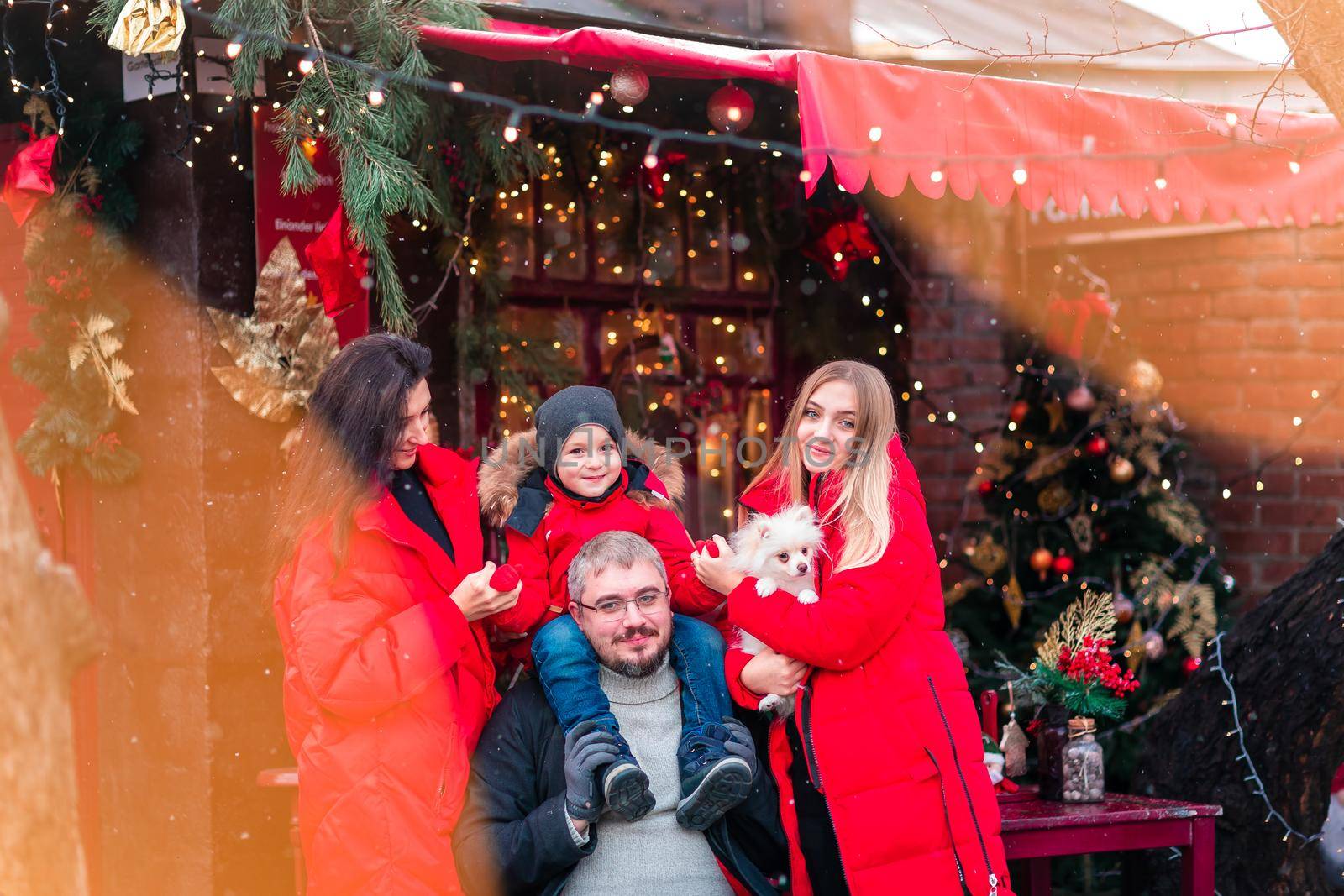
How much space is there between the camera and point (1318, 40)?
13.3 feet

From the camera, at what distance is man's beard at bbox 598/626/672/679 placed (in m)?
3.58

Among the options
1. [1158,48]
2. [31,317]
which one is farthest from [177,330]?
[1158,48]

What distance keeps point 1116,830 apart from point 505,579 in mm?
2234

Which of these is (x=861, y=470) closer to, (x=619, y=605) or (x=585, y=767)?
(x=619, y=605)

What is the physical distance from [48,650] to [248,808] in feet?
10.3

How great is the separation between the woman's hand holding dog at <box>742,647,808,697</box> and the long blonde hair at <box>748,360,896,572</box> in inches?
11.0

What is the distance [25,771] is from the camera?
1857mm

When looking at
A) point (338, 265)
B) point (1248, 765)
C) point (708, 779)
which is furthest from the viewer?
point (1248, 765)

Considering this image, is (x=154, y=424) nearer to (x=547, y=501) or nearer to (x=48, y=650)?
(x=547, y=501)

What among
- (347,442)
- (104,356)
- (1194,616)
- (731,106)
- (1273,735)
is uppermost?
(731,106)

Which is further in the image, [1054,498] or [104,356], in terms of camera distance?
[1054,498]

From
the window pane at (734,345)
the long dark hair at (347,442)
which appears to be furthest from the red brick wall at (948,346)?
the long dark hair at (347,442)

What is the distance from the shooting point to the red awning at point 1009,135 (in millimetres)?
4281

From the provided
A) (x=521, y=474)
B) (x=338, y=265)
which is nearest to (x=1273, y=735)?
(x=521, y=474)
